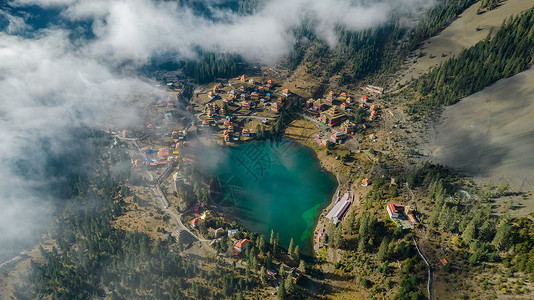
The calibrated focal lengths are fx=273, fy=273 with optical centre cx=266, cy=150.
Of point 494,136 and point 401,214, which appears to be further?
point 494,136

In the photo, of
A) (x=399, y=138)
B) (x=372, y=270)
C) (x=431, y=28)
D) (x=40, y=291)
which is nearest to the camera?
(x=372, y=270)

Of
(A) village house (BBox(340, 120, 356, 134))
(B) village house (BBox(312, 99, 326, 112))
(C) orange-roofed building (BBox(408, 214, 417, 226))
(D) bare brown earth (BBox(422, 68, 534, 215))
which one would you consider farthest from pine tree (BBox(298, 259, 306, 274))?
(B) village house (BBox(312, 99, 326, 112))

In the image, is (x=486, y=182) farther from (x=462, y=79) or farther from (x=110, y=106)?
(x=110, y=106)

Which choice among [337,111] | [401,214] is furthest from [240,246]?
[337,111]

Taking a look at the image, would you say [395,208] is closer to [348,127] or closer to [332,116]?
[348,127]

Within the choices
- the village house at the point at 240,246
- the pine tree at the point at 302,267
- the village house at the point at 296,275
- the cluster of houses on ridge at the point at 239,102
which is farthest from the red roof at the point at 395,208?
the cluster of houses on ridge at the point at 239,102

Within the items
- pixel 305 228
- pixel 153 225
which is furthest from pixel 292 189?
pixel 153 225
